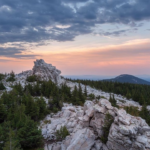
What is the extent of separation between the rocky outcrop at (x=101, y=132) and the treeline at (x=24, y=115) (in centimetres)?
316

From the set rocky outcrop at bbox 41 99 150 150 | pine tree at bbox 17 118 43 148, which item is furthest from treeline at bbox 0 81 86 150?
rocky outcrop at bbox 41 99 150 150

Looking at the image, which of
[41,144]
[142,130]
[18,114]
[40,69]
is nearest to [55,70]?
[40,69]

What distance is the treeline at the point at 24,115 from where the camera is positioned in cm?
2019

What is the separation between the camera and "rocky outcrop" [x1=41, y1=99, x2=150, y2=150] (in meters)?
17.6

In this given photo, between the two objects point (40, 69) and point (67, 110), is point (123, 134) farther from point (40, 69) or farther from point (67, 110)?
point (40, 69)

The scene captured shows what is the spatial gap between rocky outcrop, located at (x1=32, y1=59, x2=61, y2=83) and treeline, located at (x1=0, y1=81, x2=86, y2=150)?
1656 cm

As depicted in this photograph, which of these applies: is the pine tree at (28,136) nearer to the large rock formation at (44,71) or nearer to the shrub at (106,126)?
the shrub at (106,126)

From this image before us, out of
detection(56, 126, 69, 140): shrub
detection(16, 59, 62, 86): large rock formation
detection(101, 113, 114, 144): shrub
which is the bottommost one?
detection(56, 126, 69, 140): shrub

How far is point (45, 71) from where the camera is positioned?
234ft

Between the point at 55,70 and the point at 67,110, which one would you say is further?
the point at 55,70

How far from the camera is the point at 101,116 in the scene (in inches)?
910

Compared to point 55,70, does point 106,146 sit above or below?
below

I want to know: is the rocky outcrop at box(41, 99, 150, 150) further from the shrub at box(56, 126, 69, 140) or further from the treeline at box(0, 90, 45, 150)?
the treeline at box(0, 90, 45, 150)

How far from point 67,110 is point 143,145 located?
63.9ft
